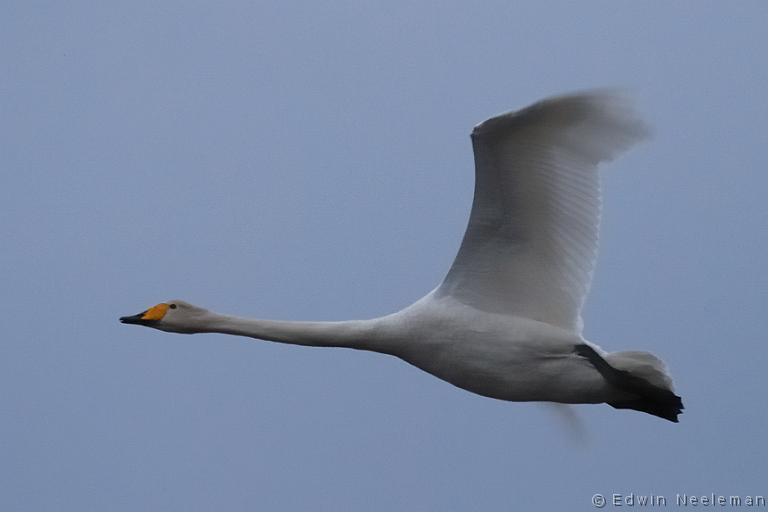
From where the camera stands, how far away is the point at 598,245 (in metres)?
12.0

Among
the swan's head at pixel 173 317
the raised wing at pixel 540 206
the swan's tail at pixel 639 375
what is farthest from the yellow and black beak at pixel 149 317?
the swan's tail at pixel 639 375

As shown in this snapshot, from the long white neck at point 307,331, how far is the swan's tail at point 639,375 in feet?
5.45

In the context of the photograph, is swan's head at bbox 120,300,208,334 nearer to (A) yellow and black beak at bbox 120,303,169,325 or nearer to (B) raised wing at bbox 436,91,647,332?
(A) yellow and black beak at bbox 120,303,169,325

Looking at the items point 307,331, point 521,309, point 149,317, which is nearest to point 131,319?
point 149,317

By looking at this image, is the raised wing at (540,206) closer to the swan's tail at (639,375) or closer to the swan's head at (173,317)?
the swan's tail at (639,375)

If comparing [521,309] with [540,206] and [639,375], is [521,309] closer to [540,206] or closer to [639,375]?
[540,206]

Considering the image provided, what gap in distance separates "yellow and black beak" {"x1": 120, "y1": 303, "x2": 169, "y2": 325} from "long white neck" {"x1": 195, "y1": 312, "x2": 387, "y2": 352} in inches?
14.9

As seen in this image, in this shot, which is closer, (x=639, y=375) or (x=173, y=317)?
(x=639, y=375)

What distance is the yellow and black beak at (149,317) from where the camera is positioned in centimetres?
1234

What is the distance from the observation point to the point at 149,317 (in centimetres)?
1235

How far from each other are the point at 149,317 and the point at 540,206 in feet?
10.8

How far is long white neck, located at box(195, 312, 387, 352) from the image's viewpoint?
12.0 metres

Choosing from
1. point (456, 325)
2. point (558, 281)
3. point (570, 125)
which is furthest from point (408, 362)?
point (570, 125)

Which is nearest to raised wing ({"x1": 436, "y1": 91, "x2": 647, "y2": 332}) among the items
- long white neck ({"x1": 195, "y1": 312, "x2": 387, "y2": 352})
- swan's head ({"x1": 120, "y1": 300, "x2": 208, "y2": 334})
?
long white neck ({"x1": 195, "y1": 312, "x2": 387, "y2": 352})
